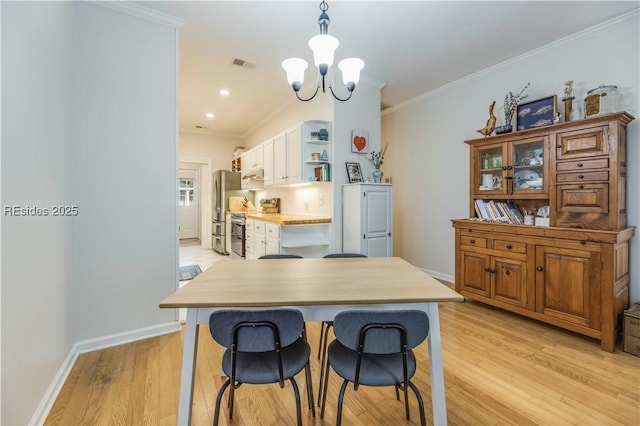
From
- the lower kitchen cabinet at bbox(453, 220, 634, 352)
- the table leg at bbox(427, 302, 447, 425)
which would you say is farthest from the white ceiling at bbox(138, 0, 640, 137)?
the table leg at bbox(427, 302, 447, 425)

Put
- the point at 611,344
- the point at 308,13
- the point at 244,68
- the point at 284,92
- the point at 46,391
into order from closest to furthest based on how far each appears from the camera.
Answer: the point at 46,391 → the point at 611,344 → the point at 308,13 → the point at 244,68 → the point at 284,92

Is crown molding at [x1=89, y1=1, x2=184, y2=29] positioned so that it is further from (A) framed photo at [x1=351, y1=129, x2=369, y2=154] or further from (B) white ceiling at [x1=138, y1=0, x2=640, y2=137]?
(A) framed photo at [x1=351, y1=129, x2=369, y2=154]

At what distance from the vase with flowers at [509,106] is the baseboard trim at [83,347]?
380cm

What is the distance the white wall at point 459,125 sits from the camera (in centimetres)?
257

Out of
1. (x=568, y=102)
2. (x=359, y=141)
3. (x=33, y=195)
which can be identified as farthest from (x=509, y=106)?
(x=33, y=195)

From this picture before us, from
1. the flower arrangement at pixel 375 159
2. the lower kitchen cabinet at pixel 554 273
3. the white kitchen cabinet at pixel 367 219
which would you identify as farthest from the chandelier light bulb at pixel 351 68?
the lower kitchen cabinet at pixel 554 273

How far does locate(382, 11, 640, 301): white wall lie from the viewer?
8.44 feet

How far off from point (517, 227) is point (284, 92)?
11.5 ft

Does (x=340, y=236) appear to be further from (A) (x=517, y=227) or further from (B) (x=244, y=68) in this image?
(B) (x=244, y=68)

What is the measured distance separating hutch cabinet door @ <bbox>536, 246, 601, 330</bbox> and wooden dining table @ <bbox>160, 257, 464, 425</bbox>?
68.9 inches

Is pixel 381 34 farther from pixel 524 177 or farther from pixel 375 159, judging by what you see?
pixel 524 177

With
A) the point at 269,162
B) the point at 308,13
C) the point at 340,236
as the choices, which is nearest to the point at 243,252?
the point at 269,162

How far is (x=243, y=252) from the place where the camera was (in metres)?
5.18

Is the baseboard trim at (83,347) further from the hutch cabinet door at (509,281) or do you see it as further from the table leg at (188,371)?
the hutch cabinet door at (509,281)
